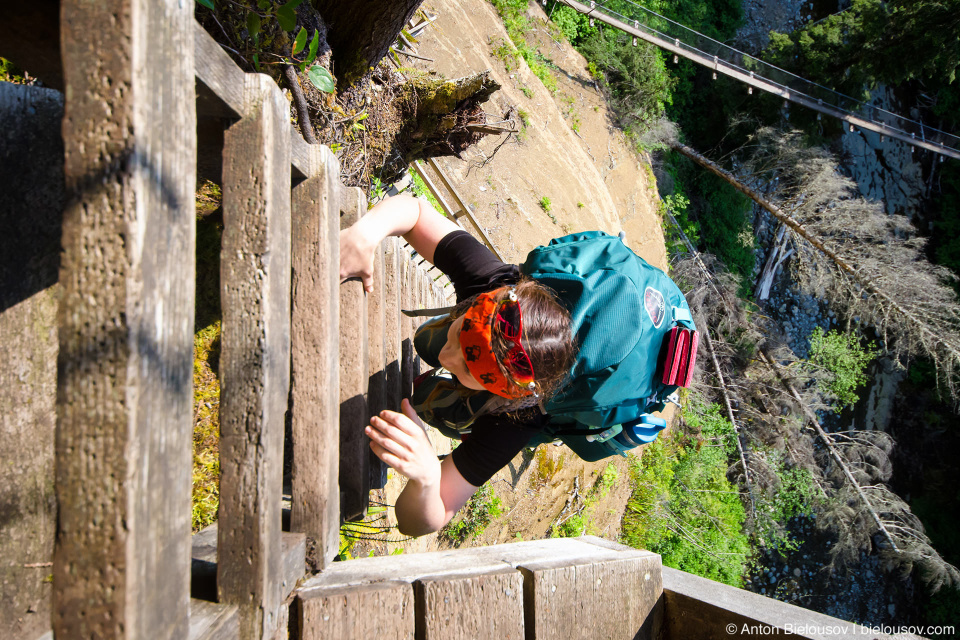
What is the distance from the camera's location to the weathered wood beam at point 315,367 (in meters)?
1.67

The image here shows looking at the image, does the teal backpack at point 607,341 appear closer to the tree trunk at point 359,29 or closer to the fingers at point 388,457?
the fingers at point 388,457

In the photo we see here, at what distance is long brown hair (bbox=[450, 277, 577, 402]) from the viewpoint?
1.74m

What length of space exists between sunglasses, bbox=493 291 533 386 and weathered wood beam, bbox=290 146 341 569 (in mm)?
562

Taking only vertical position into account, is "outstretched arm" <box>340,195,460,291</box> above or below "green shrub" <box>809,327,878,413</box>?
above

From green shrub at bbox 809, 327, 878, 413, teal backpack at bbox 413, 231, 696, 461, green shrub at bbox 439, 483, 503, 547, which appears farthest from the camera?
green shrub at bbox 809, 327, 878, 413

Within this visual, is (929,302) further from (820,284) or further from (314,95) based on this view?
(314,95)

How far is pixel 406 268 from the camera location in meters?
3.32

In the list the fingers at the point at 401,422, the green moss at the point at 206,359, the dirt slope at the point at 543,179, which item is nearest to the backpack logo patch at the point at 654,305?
the fingers at the point at 401,422

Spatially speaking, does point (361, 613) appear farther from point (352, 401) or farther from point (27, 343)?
point (27, 343)

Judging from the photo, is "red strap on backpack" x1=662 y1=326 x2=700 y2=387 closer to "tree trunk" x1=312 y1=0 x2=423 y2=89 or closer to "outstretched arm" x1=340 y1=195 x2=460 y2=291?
"outstretched arm" x1=340 y1=195 x2=460 y2=291

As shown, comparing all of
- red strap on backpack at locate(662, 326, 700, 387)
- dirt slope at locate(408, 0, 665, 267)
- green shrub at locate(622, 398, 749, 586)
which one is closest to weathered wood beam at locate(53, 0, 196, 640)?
red strap on backpack at locate(662, 326, 700, 387)

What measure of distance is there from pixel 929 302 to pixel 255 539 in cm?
1277

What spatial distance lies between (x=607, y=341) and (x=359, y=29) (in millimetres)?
2176

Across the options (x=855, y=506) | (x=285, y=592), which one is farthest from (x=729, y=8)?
(x=285, y=592)
